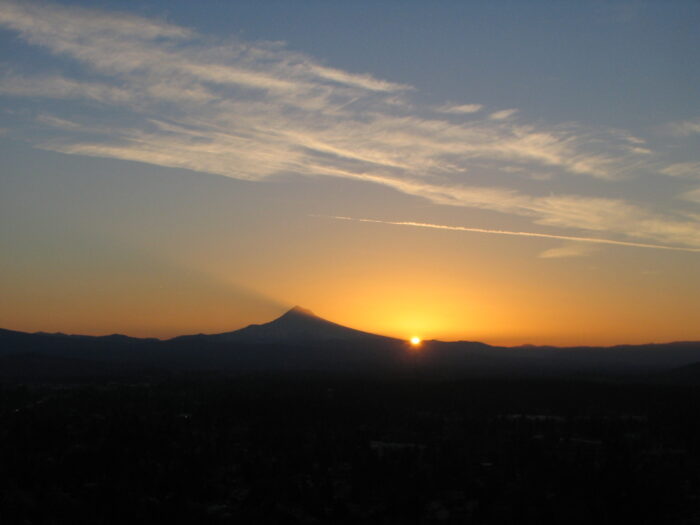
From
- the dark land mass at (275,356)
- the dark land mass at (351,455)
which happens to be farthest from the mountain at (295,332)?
the dark land mass at (351,455)

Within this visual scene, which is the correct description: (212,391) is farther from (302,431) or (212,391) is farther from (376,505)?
(376,505)

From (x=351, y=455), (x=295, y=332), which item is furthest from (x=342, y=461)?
(x=295, y=332)

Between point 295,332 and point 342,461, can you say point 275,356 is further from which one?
point 342,461

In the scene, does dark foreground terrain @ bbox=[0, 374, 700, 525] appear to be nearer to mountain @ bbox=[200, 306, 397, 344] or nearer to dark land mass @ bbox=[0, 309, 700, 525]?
dark land mass @ bbox=[0, 309, 700, 525]

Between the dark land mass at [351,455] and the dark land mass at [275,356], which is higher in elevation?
the dark land mass at [275,356]

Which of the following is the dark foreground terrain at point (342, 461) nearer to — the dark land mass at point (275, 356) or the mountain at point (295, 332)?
the dark land mass at point (275, 356)

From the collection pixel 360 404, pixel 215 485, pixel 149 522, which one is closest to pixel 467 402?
pixel 360 404
